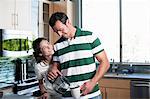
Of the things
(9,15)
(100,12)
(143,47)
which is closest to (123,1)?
(100,12)

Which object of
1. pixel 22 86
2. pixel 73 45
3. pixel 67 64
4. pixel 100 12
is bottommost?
pixel 22 86

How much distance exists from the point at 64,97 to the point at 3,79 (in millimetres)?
2108

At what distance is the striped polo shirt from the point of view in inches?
64.4

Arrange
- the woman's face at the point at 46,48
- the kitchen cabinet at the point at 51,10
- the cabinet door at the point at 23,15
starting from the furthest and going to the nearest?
the kitchen cabinet at the point at 51,10 < the cabinet door at the point at 23,15 < the woman's face at the point at 46,48

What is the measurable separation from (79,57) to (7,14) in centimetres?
241

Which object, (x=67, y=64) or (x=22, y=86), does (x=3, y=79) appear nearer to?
(x=22, y=86)

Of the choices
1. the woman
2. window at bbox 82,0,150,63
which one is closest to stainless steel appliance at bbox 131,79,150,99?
window at bbox 82,0,150,63

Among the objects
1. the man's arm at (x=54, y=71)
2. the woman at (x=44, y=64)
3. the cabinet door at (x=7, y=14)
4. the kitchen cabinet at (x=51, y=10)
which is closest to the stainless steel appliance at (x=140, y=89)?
the kitchen cabinet at (x=51, y=10)

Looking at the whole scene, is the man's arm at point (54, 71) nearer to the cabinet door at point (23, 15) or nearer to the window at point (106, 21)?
the cabinet door at point (23, 15)

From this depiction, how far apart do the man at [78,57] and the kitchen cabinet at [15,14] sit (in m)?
2.17

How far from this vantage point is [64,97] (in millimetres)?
1714

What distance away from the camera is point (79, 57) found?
1648mm

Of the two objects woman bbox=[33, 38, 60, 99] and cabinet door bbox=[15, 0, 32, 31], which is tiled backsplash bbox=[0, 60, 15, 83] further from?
woman bbox=[33, 38, 60, 99]

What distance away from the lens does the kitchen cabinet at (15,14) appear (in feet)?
12.0
